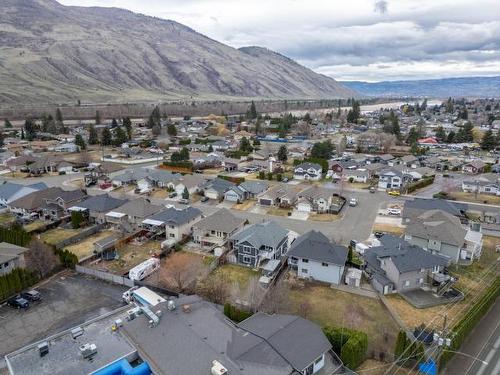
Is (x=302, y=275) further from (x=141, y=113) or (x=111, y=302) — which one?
(x=141, y=113)

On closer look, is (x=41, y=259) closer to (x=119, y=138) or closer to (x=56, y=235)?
(x=56, y=235)

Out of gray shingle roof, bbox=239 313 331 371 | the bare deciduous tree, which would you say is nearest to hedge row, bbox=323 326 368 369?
gray shingle roof, bbox=239 313 331 371

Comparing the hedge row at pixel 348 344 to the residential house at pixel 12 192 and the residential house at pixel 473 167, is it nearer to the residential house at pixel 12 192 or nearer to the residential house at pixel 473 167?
the residential house at pixel 12 192

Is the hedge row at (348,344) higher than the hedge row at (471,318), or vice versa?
the hedge row at (348,344)

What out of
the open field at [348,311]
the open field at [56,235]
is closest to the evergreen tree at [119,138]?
the open field at [56,235]

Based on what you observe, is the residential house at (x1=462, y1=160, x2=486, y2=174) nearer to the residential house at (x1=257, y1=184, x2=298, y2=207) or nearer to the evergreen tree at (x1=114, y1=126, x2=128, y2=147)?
the residential house at (x1=257, y1=184, x2=298, y2=207)

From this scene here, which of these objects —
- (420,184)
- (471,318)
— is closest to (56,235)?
(471,318)
